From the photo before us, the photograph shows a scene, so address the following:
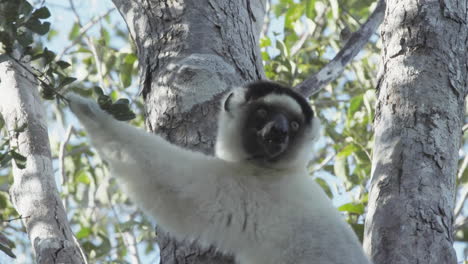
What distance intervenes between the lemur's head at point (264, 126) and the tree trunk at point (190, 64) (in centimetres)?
10

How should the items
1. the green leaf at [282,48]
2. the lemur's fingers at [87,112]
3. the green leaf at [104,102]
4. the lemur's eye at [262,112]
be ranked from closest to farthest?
the green leaf at [104,102] → the lemur's fingers at [87,112] → the lemur's eye at [262,112] → the green leaf at [282,48]

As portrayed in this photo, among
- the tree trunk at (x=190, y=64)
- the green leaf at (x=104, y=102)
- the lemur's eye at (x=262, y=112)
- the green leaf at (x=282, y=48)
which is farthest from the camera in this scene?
the green leaf at (x=282, y=48)

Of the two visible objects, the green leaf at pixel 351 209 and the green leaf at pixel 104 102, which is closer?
the green leaf at pixel 104 102

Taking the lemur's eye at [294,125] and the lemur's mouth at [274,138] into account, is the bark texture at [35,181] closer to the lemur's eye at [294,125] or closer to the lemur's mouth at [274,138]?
the lemur's mouth at [274,138]

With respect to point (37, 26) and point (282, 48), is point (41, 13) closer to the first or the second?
point (37, 26)

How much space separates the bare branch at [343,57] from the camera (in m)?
4.28

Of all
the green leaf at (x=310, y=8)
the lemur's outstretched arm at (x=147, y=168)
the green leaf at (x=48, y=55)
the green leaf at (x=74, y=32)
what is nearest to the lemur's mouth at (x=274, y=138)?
the lemur's outstretched arm at (x=147, y=168)

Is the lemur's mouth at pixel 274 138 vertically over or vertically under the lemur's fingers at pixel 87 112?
under

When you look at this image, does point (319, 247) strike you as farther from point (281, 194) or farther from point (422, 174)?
point (422, 174)

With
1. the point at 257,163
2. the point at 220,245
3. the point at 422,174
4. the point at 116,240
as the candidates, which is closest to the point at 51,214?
the point at 220,245

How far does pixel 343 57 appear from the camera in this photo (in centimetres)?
440

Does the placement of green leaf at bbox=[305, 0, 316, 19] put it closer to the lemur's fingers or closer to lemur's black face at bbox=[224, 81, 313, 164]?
lemur's black face at bbox=[224, 81, 313, 164]

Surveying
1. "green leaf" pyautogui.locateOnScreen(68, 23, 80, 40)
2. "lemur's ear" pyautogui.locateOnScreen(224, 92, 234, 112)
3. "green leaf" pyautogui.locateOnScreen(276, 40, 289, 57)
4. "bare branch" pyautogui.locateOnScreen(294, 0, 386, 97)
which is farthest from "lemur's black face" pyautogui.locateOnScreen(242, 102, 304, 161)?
"green leaf" pyautogui.locateOnScreen(68, 23, 80, 40)

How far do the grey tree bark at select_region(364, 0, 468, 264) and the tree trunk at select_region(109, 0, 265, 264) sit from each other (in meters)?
0.90
